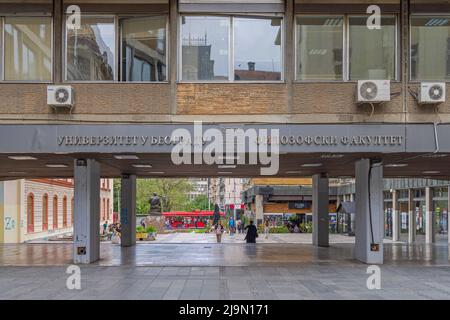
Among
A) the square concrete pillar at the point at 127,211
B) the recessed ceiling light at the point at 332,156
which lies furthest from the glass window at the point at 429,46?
the square concrete pillar at the point at 127,211

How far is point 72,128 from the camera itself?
16281 mm

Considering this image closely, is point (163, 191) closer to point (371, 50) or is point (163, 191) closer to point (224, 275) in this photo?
point (371, 50)

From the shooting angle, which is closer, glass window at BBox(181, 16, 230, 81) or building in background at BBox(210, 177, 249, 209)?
glass window at BBox(181, 16, 230, 81)

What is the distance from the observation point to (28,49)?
16.7m

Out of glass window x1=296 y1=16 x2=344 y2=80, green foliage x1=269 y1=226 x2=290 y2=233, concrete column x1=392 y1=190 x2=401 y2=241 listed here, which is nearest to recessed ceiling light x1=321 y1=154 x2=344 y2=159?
glass window x1=296 y1=16 x2=344 y2=80

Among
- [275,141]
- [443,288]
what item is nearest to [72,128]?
[275,141]

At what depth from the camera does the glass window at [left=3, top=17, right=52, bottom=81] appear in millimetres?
16703

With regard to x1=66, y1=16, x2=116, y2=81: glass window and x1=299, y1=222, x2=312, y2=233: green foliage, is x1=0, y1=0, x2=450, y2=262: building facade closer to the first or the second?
x1=66, y1=16, x2=116, y2=81: glass window

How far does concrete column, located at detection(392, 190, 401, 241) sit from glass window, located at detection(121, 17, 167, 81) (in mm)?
24411

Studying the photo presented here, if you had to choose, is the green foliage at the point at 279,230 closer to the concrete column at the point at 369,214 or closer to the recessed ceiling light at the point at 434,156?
the concrete column at the point at 369,214

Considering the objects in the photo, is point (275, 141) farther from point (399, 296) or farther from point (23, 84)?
point (23, 84)

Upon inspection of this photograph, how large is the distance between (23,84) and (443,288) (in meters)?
12.4

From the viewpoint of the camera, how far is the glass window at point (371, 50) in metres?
16.7

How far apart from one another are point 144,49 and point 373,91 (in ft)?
21.7
